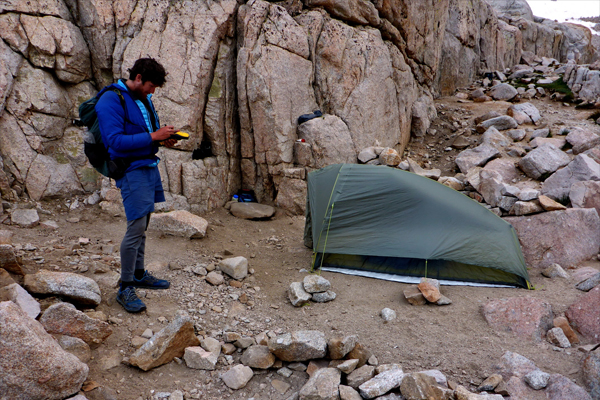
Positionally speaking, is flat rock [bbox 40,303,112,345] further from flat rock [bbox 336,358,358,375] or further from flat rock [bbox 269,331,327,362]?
flat rock [bbox 336,358,358,375]

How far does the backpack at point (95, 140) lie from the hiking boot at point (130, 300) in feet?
4.52

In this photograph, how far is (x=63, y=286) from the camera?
4.48 meters

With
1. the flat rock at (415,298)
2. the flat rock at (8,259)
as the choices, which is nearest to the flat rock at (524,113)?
the flat rock at (415,298)

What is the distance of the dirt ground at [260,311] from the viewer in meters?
4.11

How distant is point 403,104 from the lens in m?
13.1

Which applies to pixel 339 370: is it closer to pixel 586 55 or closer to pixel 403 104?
pixel 403 104

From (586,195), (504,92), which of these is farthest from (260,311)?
(504,92)

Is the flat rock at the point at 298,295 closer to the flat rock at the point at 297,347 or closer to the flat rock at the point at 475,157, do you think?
the flat rock at the point at 297,347

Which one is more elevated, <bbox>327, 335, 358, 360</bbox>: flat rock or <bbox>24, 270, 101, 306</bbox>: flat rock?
<bbox>24, 270, 101, 306</bbox>: flat rock

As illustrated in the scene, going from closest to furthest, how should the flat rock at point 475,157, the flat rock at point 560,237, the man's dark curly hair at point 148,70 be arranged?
1. the man's dark curly hair at point 148,70
2. the flat rock at point 560,237
3. the flat rock at point 475,157

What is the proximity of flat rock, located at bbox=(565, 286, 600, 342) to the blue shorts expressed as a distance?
5.62m

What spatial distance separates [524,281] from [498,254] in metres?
0.58

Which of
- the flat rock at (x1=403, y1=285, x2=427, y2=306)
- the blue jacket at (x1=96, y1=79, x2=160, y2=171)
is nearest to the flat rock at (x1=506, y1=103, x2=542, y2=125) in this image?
the flat rock at (x1=403, y1=285, x2=427, y2=306)

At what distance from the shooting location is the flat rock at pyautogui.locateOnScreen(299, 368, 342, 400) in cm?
376
